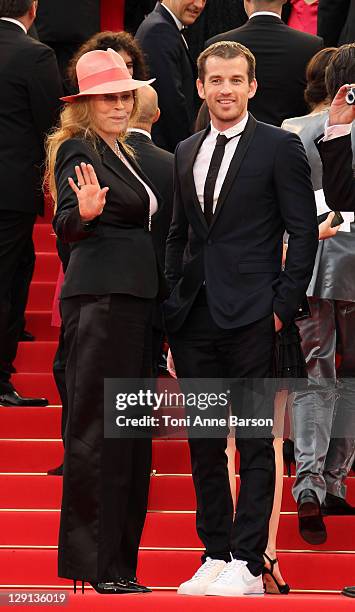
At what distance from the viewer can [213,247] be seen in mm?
5105

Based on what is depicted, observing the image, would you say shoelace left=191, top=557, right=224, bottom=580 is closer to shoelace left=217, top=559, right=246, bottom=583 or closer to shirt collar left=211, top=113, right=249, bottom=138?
shoelace left=217, top=559, right=246, bottom=583

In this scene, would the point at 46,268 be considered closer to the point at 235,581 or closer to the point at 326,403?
the point at 326,403

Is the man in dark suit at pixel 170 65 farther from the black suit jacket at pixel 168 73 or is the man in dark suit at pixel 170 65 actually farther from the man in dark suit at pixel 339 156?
the man in dark suit at pixel 339 156

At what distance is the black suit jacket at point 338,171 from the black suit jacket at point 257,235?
143 mm

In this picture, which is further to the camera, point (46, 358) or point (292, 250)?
point (46, 358)

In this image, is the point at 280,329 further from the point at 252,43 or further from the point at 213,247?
the point at 252,43

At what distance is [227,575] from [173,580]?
0.77 meters

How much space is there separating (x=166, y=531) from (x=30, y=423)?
45.5 inches

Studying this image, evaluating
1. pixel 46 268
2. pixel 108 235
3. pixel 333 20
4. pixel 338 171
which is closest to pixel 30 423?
pixel 46 268

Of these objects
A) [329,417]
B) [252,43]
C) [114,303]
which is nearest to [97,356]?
[114,303]

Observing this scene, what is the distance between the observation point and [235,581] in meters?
4.87

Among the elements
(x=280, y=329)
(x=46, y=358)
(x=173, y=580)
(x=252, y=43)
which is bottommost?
(x=173, y=580)

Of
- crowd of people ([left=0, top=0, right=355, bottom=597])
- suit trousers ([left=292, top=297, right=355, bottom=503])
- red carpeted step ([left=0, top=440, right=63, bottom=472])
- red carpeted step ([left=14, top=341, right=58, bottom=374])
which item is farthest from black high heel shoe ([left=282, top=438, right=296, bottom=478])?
red carpeted step ([left=14, top=341, right=58, bottom=374])

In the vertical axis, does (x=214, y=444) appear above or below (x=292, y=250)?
below
